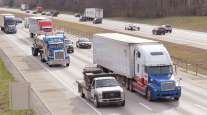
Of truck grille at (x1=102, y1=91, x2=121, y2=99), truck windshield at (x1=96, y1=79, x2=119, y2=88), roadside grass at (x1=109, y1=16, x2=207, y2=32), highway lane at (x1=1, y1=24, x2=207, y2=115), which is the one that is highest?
roadside grass at (x1=109, y1=16, x2=207, y2=32)

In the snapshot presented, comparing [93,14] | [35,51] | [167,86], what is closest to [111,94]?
[167,86]

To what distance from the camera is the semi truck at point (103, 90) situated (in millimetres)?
32844

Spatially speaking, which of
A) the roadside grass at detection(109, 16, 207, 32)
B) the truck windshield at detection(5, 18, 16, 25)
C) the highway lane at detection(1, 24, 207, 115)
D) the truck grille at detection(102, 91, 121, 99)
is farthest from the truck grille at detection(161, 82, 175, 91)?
the roadside grass at detection(109, 16, 207, 32)

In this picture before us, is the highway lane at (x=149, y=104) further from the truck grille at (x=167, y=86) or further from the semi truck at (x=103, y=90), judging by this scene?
the truck grille at (x=167, y=86)

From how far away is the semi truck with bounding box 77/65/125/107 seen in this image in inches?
1293

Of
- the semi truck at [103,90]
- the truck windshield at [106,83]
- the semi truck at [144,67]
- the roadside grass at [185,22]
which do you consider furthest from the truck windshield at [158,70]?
the roadside grass at [185,22]

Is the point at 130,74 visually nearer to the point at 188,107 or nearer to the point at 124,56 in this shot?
the point at 124,56

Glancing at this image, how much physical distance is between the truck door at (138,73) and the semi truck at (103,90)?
260 cm

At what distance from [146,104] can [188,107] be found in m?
2.71

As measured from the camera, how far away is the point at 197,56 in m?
59.7

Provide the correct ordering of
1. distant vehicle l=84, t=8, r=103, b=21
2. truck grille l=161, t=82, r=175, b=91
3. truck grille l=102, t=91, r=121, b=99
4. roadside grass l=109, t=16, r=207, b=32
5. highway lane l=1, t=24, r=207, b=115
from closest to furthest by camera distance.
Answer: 1. highway lane l=1, t=24, r=207, b=115
2. truck grille l=102, t=91, r=121, b=99
3. truck grille l=161, t=82, r=175, b=91
4. roadside grass l=109, t=16, r=207, b=32
5. distant vehicle l=84, t=8, r=103, b=21

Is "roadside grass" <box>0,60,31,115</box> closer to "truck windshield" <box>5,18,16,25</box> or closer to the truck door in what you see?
the truck door

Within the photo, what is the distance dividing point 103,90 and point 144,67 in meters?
4.38

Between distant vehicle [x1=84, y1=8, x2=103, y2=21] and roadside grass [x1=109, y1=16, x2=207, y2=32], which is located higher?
distant vehicle [x1=84, y1=8, x2=103, y2=21]
